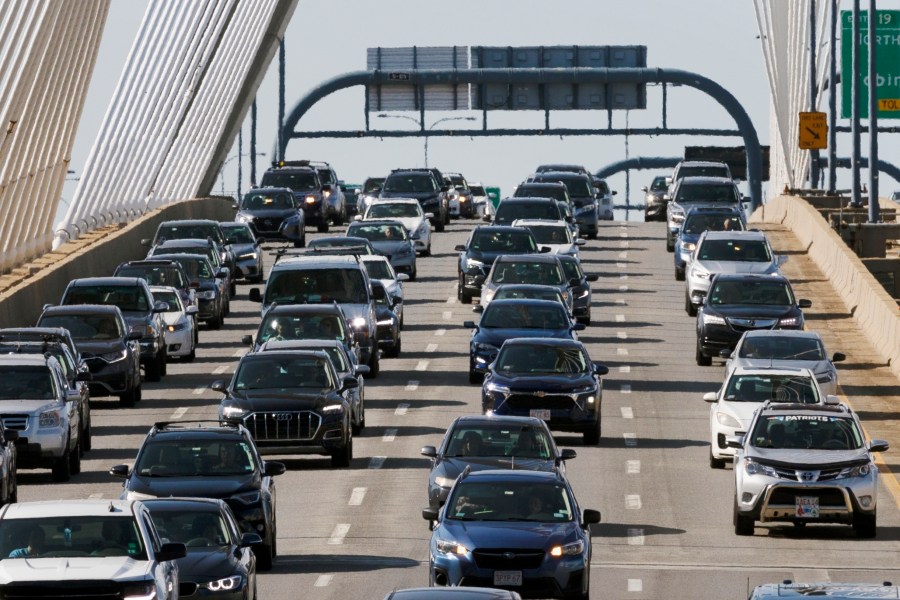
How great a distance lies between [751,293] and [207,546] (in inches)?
958

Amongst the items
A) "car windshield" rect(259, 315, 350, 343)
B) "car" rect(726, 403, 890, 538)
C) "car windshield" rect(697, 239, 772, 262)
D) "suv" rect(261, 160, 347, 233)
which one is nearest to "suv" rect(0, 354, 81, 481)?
"car windshield" rect(259, 315, 350, 343)

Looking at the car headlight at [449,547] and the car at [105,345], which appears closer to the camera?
the car headlight at [449,547]

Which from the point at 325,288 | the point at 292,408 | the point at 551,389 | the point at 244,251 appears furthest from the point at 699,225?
the point at 292,408

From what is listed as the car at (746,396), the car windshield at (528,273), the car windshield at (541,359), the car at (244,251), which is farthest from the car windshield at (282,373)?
the car at (244,251)

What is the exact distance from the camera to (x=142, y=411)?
38.0 meters

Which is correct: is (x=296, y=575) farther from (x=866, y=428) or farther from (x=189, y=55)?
(x=189, y=55)

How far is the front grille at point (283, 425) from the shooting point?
104 feet

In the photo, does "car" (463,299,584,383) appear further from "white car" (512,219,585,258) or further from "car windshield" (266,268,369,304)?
"white car" (512,219,585,258)

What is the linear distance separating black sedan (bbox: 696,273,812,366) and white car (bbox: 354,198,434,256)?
20366mm

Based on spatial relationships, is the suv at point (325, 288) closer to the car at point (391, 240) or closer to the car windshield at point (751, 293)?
the car windshield at point (751, 293)

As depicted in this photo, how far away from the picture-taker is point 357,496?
3003 centimetres

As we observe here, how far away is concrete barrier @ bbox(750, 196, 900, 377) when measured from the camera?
45.6 meters

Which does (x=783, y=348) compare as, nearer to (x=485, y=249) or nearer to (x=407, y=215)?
(x=485, y=249)

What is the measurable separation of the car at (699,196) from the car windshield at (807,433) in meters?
35.8
